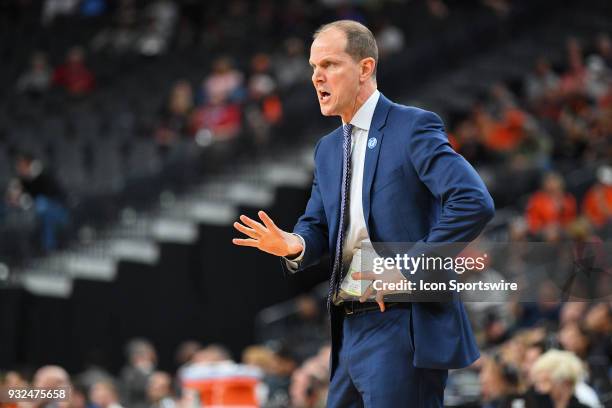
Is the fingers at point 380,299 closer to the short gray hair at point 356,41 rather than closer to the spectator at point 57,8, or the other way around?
the short gray hair at point 356,41

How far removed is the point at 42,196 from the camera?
15.1 m

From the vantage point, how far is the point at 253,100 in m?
17.8

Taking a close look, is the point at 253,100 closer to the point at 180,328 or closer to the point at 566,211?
the point at 180,328

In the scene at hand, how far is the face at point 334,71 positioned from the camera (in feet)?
16.0

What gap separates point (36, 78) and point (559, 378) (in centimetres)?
1341

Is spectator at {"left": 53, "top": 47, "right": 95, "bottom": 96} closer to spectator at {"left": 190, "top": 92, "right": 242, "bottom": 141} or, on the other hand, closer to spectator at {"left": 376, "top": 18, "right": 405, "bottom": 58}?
spectator at {"left": 190, "top": 92, "right": 242, "bottom": 141}

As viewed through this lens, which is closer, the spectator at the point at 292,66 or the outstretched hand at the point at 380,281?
the outstretched hand at the point at 380,281

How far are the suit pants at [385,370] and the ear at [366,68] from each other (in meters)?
0.96

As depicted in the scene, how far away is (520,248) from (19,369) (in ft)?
28.2

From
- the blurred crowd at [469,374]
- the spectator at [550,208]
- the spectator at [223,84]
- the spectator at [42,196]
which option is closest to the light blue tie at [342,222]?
the blurred crowd at [469,374]

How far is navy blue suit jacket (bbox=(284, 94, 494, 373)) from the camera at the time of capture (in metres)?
4.57

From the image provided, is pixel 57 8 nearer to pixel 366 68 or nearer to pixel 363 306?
pixel 366 68

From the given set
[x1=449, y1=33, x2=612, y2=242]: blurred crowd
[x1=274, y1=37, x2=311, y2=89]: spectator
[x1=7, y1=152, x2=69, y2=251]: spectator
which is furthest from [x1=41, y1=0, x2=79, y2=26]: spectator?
[x1=449, y1=33, x2=612, y2=242]: blurred crowd

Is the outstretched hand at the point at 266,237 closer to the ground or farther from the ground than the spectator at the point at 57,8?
closer to the ground
